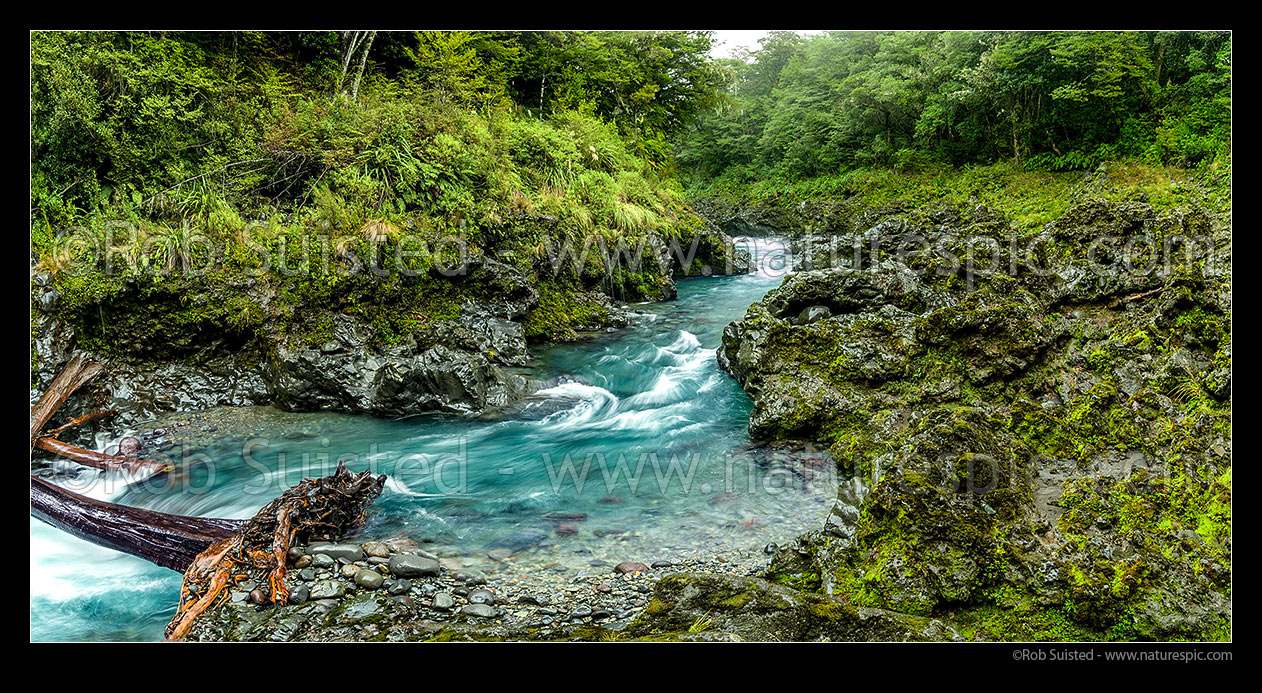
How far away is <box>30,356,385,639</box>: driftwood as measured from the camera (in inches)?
151

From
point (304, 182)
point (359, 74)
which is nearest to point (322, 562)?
point (304, 182)

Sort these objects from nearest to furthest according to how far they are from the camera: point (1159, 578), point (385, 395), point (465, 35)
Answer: point (1159, 578) → point (385, 395) → point (465, 35)

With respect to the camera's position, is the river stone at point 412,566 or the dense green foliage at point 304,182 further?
the dense green foliage at point 304,182

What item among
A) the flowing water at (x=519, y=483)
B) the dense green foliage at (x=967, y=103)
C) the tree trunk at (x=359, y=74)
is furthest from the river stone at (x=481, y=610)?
the tree trunk at (x=359, y=74)

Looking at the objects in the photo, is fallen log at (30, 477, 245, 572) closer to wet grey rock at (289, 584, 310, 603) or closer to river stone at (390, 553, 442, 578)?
wet grey rock at (289, 584, 310, 603)

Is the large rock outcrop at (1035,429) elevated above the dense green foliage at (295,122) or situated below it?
below

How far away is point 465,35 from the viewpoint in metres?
13.6

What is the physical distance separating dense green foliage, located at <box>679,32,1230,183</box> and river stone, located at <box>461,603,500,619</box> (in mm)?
7192

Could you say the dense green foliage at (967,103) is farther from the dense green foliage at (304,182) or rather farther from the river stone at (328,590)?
the dense green foliage at (304,182)

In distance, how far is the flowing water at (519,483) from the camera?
4.12m

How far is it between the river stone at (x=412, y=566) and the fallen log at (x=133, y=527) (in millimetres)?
1203
